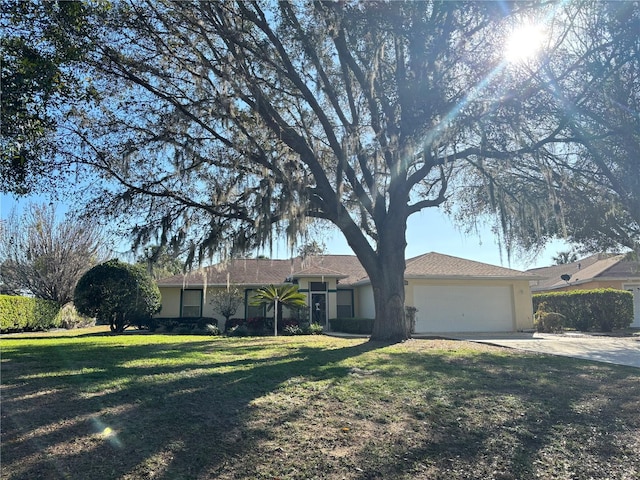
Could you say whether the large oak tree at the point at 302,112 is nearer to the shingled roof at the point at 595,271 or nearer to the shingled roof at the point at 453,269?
the shingled roof at the point at 453,269

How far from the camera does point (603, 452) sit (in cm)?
423

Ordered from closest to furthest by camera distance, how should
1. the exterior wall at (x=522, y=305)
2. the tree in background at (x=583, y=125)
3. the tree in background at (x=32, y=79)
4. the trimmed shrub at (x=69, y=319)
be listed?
the tree in background at (x=32, y=79) < the tree in background at (x=583, y=125) < the exterior wall at (x=522, y=305) < the trimmed shrub at (x=69, y=319)

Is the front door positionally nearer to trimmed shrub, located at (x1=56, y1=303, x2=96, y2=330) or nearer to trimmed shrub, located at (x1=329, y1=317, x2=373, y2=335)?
trimmed shrub, located at (x1=329, y1=317, x2=373, y2=335)

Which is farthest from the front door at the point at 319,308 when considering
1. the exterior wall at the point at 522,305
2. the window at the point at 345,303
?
the exterior wall at the point at 522,305

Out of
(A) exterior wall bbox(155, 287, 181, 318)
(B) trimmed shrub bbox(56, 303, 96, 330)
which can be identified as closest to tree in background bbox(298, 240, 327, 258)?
(A) exterior wall bbox(155, 287, 181, 318)

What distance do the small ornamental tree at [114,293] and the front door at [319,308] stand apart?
7101 millimetres

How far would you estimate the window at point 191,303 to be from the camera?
22.6 meters

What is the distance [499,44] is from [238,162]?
668 cm

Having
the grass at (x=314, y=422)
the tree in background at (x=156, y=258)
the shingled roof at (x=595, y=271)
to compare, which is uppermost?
the shingled roof at (x=595, y=271)

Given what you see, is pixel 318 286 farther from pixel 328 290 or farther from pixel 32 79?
pixel 32 79

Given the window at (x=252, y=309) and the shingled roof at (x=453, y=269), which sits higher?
the shingled roof at (x=453, y=269)

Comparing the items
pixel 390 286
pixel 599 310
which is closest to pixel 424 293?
pixel 599 310

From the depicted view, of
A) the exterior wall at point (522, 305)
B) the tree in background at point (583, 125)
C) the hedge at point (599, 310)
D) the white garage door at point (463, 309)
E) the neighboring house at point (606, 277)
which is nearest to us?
the tree in background at point (583, 125)

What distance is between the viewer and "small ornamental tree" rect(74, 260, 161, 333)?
17.8 meters
